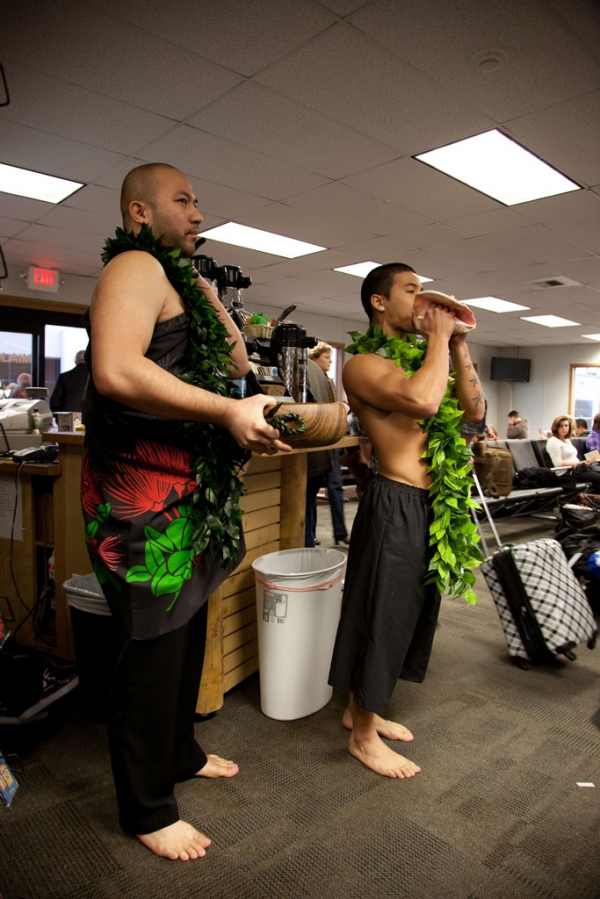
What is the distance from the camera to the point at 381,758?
1.81m

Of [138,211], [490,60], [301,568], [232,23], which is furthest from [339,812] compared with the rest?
[490,60]

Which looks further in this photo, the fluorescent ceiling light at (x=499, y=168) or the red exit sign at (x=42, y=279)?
the red exit sign at (x=42, y=279)

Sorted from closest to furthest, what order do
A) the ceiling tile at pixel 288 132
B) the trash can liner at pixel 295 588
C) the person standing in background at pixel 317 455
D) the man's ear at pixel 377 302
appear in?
1. the man's ear at pixel 377 302
2. the trash can liner at pixel 295 588
3. the ceiling tile at pixel 288 132
4. the person standing in background at pixel 317 455

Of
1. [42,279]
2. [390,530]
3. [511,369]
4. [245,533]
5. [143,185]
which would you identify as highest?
[42,279]

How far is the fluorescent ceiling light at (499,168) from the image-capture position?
3.54 m

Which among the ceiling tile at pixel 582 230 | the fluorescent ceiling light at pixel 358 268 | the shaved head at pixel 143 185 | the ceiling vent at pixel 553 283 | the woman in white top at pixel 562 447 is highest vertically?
the fluorescent ceiling light at pixel 358 268

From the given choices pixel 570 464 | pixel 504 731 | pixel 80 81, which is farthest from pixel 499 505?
pixel 80 81

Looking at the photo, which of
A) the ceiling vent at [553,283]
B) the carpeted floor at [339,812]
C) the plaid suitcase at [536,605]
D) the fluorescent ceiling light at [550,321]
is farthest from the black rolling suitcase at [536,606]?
the fluorescent ceiling light at [550,321]

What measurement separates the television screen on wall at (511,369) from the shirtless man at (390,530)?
12.8m

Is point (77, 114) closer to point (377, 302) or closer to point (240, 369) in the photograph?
point (377, 302)

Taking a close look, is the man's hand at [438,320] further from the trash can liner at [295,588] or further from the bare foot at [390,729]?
the bare foot at [390,729]

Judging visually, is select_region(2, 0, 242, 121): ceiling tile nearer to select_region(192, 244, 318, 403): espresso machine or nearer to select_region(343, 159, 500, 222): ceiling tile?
select_region(192, 244, 318, 403): espresso machine

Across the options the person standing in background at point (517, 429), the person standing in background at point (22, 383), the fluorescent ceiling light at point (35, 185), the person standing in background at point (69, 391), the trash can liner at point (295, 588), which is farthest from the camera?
the person standing in background at point (517, 429)

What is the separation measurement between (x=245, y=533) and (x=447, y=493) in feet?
2.92
